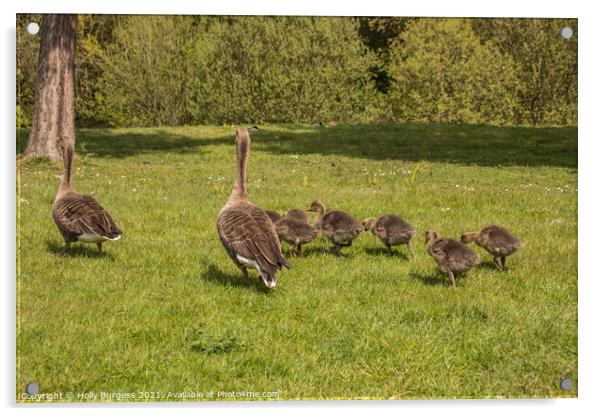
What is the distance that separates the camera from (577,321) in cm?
773

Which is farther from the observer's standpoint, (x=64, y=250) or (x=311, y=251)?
(x=311, y=251)

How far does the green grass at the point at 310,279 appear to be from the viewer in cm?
668

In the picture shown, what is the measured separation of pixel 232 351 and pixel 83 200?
10.7 ft

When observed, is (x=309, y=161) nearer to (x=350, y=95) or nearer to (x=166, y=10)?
(x=350, y=95)

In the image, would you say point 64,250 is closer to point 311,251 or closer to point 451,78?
point 311,251

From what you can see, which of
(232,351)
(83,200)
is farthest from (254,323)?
(83,200)

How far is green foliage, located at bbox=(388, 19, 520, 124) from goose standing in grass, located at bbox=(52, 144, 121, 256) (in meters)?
4.09

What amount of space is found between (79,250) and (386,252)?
14.3 feet

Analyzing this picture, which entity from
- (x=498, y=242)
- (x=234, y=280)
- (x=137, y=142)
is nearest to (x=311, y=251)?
(x=234, y=280)

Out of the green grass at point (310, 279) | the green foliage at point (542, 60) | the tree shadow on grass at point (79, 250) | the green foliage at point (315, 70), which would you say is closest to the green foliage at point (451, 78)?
the green foliage at point (315, 70)

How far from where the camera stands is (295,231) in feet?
30.1

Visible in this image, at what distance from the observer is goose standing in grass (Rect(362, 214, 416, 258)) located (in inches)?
367

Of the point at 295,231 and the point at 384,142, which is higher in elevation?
the point at 384,142

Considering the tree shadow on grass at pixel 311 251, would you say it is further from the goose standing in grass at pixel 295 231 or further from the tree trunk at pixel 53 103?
the tree trunk at pixel 53 103
